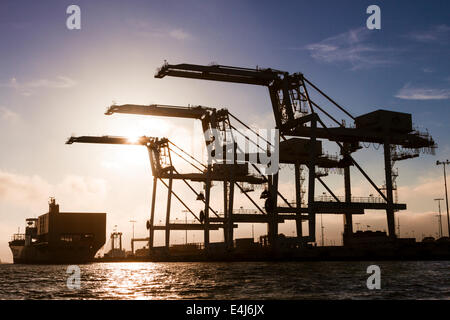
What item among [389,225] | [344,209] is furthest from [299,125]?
[389,225]

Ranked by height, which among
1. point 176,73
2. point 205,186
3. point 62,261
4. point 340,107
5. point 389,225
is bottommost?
point 62,261

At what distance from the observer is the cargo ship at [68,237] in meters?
89.3

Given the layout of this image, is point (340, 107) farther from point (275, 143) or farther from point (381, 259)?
point (381, 259)

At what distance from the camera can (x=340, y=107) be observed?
5319 centimetres

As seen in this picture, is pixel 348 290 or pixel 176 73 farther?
pixel 176 73

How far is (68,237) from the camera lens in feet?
300
